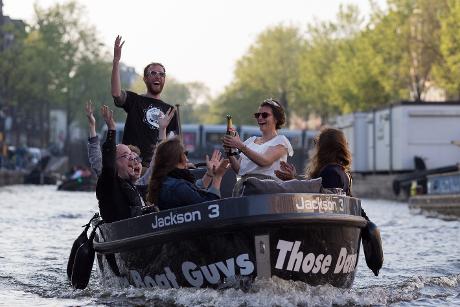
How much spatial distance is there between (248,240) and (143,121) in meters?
2.76

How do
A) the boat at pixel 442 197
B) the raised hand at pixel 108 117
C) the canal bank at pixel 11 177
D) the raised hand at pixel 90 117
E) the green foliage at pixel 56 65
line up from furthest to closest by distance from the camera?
the green foliage at pixel 56 65, the canal bank at pixel 11 177, the boat at pixel 442 197, the raised hand at pixel 90 117, the raised hand at pixel 108 117

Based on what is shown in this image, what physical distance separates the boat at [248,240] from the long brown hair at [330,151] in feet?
1.81

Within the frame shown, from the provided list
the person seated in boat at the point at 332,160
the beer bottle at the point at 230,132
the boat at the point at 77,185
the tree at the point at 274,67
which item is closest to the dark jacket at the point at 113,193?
the beer bottle at the point at 230,132

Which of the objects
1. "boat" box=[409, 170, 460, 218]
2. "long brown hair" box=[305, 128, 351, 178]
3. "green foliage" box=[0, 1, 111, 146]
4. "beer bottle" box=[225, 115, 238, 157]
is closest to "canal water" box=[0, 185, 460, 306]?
"long brown hair" box=[305, 128, 351, 178]

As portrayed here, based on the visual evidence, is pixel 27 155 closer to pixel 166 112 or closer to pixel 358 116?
pixel 358 116

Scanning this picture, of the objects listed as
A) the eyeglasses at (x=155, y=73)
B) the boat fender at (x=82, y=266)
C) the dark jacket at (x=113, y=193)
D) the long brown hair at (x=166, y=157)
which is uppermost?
the eyeglasses at (x=155, y=73)

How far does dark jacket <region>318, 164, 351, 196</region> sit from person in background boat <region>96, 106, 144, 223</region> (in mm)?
1558

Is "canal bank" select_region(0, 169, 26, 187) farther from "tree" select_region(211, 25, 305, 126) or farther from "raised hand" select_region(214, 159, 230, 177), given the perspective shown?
"raised hand" select_region(214, 159, 230, 177)

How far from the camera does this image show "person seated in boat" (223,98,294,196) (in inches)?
409

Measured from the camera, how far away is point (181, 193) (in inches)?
393

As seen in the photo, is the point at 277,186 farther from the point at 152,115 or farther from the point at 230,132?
the point at 152,115

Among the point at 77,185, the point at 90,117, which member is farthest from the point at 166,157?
the point at 77,185

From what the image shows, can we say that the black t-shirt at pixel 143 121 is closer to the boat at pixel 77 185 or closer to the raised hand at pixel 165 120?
the raised hand at pixel 165 120

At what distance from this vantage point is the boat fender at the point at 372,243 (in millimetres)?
10859
